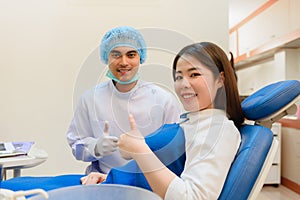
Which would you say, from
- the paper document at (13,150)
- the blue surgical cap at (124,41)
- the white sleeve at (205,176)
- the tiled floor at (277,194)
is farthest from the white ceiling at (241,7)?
the white sleeve at (205,176)

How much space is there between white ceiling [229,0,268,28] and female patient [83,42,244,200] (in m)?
2.65

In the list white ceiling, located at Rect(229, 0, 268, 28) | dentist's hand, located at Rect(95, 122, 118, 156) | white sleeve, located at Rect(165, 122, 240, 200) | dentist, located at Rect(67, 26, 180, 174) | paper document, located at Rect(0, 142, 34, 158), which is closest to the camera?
white sleeve, located at Rect(165, 122, 240, 200)

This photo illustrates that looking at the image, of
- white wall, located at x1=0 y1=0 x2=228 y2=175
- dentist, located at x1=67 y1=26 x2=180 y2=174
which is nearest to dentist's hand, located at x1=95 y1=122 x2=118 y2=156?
dentist, located at x1=67 y1=26 x2=180 y2=174

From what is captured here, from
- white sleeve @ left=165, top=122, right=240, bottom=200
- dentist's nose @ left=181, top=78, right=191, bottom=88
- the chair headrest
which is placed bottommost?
white sleeve @ left=165, top=122, right=240, bottom=200

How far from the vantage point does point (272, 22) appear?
331 centimetres

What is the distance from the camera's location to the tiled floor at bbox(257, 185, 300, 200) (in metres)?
2.67

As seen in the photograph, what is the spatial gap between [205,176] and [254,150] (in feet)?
0.50

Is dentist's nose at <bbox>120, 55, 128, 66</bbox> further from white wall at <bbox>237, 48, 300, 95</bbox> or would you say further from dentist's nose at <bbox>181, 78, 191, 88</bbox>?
white wall at <bbox>237, 48, 300, 95</bbox>

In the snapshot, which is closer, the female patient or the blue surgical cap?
the female patient

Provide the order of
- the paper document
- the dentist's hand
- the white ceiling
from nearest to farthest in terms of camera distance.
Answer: the dentist's hand < the paper document < the white ceiling

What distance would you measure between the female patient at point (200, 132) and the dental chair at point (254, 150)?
0.09ft

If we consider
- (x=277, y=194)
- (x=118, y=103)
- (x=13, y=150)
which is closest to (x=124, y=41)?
(x=118, y=103)

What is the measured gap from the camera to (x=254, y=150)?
2.37 ft

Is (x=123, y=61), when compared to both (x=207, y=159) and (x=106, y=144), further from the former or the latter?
(x=207, y=159)
